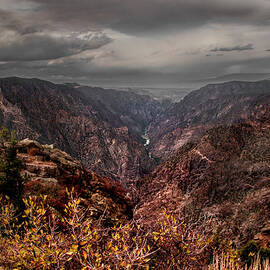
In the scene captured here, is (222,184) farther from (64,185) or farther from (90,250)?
(90,250)

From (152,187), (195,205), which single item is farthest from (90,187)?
(152,187)

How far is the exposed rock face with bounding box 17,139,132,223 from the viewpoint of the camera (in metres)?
21.5

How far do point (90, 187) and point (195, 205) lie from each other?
59417 millimetres

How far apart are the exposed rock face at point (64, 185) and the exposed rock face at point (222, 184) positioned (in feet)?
63.4

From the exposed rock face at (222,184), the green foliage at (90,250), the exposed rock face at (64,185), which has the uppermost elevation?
the green foliage at (90,250)

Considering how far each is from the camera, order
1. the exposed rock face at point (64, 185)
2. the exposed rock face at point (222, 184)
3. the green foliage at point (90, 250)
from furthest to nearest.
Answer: the exposed rock face at point (222, 184) → the exposed rock face at point (64, 185) → the green foliage at point (90, 250)

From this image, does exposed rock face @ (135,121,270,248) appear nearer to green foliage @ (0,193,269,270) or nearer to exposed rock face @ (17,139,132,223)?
exposed rock face @ (17,139,132,223)

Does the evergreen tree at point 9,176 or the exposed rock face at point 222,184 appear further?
the exposed rock face at point 222,184

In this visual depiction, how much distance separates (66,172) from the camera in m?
28.1

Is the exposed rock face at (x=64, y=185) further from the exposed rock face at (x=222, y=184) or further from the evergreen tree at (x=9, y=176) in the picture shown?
the exposed rock face at (x=222, y=184)

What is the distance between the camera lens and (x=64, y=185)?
24484 mm

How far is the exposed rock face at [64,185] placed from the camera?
21.5 meters

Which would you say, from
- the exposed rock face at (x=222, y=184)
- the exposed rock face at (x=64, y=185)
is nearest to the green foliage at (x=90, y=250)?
the exposed rock face at (x=64, y=185)

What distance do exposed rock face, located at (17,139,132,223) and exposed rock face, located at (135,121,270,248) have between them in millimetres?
19320
